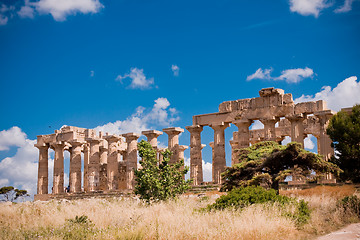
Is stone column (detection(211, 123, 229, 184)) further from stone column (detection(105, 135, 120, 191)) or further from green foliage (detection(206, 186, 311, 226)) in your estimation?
green foliage (detection(206, 186, 311, 226))

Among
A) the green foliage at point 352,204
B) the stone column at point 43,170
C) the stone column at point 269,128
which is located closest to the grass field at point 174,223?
the green foliage at point 352,204

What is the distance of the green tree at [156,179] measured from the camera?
67.3 ft

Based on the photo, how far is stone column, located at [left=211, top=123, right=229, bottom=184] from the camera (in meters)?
31.6

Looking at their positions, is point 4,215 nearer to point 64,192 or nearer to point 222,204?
point 222,204

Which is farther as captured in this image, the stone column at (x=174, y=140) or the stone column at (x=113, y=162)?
the stone column at (x=113, y=162)

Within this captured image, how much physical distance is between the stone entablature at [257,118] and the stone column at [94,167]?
8639 mm

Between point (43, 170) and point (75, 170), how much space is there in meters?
3.62

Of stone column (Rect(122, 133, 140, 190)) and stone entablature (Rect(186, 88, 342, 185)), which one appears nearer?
stone entablature (Rect(186, 88, 342, 185))

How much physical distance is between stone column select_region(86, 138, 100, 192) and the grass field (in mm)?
17952

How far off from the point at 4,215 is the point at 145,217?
25.7 ft

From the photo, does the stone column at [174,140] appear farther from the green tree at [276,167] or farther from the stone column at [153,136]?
the green tree at [276,167]

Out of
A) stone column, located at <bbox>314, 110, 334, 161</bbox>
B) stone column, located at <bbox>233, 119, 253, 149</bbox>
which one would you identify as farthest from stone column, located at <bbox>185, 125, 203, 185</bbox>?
stone column, located at <bbox>314, 110, 334, 161</bbox>

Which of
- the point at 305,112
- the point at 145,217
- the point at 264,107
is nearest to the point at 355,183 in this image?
the point at 305,112

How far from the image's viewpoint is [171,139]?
34.0 m
